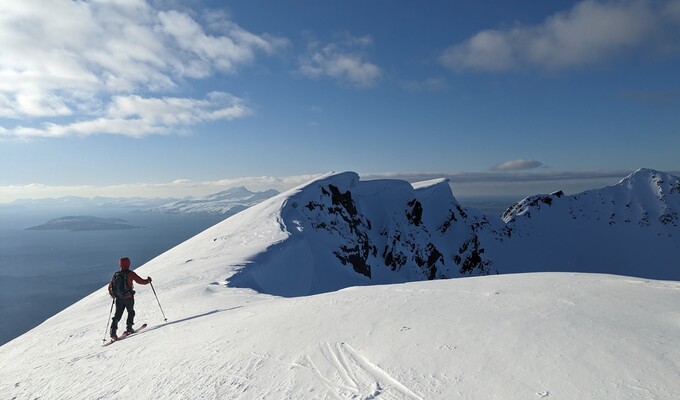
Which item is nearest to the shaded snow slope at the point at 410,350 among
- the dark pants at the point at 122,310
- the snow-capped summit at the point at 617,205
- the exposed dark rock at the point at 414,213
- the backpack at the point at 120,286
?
the dark pants at the point at 122,310

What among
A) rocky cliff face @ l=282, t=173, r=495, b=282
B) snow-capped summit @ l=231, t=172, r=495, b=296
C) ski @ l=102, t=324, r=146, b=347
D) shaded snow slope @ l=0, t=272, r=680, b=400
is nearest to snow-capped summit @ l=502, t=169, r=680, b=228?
rocky cliff face @ l=282, t=173, r=495, b=282

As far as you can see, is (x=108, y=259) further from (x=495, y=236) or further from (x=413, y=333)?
(x=413, y=333)

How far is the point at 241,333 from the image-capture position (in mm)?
7863

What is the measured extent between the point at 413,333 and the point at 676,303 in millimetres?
5094

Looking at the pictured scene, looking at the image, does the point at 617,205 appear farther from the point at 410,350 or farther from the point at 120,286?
the point at 120,286

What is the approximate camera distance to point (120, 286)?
35.7 feet

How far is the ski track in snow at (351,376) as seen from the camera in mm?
4930

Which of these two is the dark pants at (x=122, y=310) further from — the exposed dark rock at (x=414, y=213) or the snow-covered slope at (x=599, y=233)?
the snow-covered slope at (x=599, y=233)

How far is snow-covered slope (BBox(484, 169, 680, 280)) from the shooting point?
141 metres

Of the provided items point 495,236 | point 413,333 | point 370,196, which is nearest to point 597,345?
point 413,333

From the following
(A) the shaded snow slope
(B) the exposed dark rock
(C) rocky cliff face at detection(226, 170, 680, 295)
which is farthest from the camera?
(B) the exposed dark rock

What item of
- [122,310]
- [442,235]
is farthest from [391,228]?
[122,310]

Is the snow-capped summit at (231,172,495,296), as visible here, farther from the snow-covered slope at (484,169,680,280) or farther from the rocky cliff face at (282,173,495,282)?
the snow-covered slope at (484,169,680,280)

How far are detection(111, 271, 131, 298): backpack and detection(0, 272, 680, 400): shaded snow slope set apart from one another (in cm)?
157
